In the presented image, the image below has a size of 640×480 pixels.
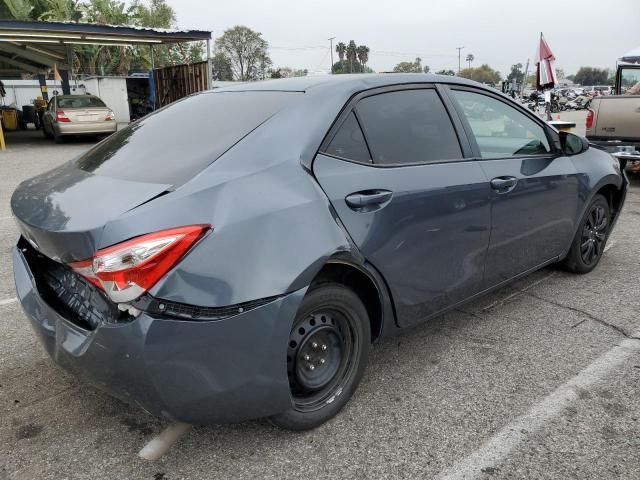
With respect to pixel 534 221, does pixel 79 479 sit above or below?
below

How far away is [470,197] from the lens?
2.95m

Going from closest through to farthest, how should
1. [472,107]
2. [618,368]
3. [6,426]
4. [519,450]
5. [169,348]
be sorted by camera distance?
[169,348] → [519,450] → [6,426] → [618,368] → [472,107]

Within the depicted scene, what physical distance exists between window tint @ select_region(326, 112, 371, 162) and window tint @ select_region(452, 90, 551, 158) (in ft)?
2.90

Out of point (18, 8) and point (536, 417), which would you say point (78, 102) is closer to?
point (18, 8)

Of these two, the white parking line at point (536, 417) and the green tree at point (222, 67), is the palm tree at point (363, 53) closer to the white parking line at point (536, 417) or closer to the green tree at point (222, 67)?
the green tree at point (222, 67)

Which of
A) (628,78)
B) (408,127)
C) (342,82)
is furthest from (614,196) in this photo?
(628,78)

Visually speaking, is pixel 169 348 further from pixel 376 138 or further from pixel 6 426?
pixel 376 138

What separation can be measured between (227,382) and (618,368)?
7.17 feet

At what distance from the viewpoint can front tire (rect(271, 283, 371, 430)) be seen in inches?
91.1

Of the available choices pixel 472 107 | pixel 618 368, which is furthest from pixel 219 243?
pixel 618 368

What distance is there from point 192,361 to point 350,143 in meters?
1.23

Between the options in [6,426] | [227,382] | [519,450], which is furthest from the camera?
[6,426]

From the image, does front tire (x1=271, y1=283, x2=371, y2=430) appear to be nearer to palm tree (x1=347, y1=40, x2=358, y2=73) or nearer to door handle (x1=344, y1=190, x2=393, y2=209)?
door handle (x1=344, y1=190, x2=393, y2=209)

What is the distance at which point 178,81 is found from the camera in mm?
18531
